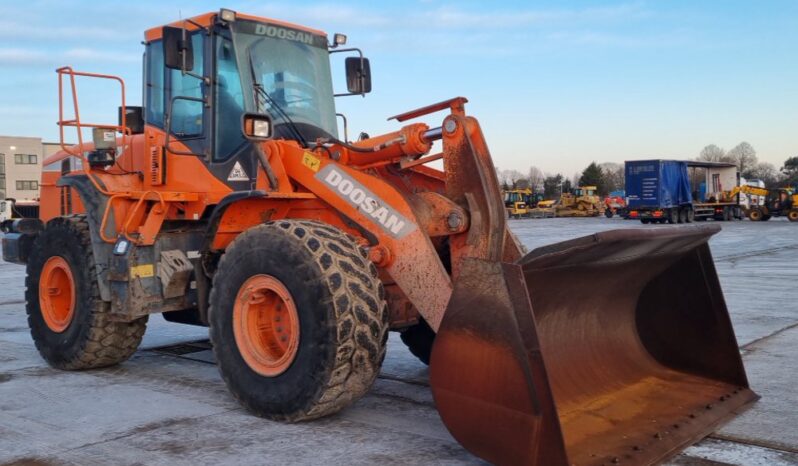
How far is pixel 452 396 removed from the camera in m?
4.09

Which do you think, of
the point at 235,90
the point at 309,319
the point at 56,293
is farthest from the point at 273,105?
the point at 56,293

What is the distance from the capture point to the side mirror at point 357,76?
22.4 ft

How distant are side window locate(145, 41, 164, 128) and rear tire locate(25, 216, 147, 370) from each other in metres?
1.07

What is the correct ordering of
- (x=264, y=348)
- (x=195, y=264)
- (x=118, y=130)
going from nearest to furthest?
(x=264, y=348)
(x=195, y=264)
(x=118, y=130)

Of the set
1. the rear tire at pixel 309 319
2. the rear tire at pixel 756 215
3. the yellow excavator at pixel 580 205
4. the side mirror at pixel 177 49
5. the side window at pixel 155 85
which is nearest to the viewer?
the rear tire at pixel 309 319

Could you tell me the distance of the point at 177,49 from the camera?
563 cm

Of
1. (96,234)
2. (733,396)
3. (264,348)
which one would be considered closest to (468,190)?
(264,348)

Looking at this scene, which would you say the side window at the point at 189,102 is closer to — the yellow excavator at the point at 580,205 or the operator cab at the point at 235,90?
the operator cab at the point at 235,90

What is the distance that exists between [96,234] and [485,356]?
383 centimetres

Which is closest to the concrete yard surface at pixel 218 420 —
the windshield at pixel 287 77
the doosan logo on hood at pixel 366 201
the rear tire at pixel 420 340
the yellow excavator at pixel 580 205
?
the rear tire at pixel 420 340

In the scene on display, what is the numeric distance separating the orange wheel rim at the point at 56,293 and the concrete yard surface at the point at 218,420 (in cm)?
43

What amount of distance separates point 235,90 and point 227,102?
0.11m

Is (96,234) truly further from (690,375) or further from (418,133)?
(690,375)

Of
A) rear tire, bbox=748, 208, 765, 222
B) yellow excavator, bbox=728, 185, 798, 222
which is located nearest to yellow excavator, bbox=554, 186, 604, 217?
yellow excavator, bbox=728, 185, 798, 222
